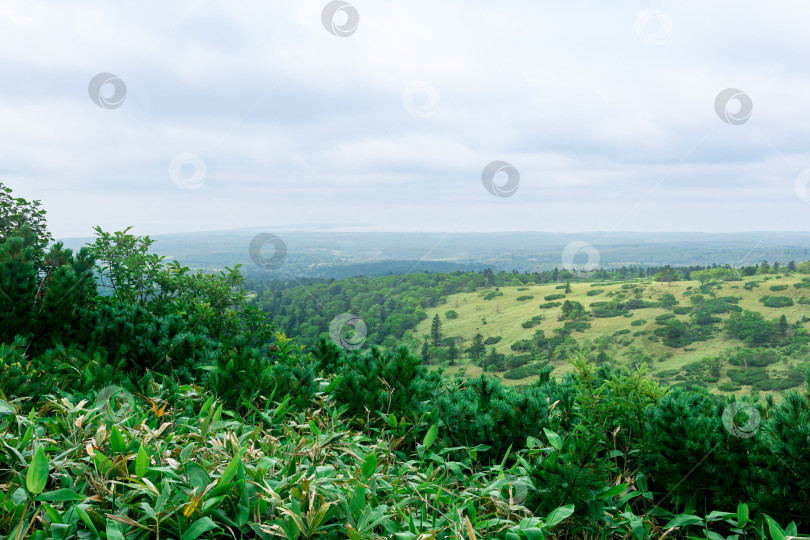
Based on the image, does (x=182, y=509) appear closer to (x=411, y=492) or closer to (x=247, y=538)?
(x=247, y=538)

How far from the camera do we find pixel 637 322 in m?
25.7

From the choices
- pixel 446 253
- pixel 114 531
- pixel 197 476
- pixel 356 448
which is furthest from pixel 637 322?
pixel 114 531

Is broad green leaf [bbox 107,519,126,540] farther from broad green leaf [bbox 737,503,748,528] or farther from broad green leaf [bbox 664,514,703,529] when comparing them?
broad green leaf [bbox 737,503,748,528]

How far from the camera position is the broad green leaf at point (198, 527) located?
1695mm

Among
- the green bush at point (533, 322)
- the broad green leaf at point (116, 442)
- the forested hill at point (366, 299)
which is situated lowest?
the green bush at point (533, 322)

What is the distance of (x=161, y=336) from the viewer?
4738 millimetres

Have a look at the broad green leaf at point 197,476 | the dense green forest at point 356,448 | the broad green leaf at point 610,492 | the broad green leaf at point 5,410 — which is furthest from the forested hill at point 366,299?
the broad green leaf at point 610,492

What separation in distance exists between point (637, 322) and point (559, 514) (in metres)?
26.5

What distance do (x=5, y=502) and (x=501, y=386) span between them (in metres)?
2.94

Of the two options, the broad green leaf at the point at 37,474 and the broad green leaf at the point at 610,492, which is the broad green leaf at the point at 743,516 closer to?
the broad green leaf at the point at 610,492

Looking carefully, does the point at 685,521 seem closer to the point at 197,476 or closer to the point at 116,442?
the point at 197,476

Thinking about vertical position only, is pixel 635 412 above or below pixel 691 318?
above

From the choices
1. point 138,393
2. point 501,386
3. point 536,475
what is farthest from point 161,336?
point 536,475

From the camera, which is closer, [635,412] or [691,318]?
[635,412]
